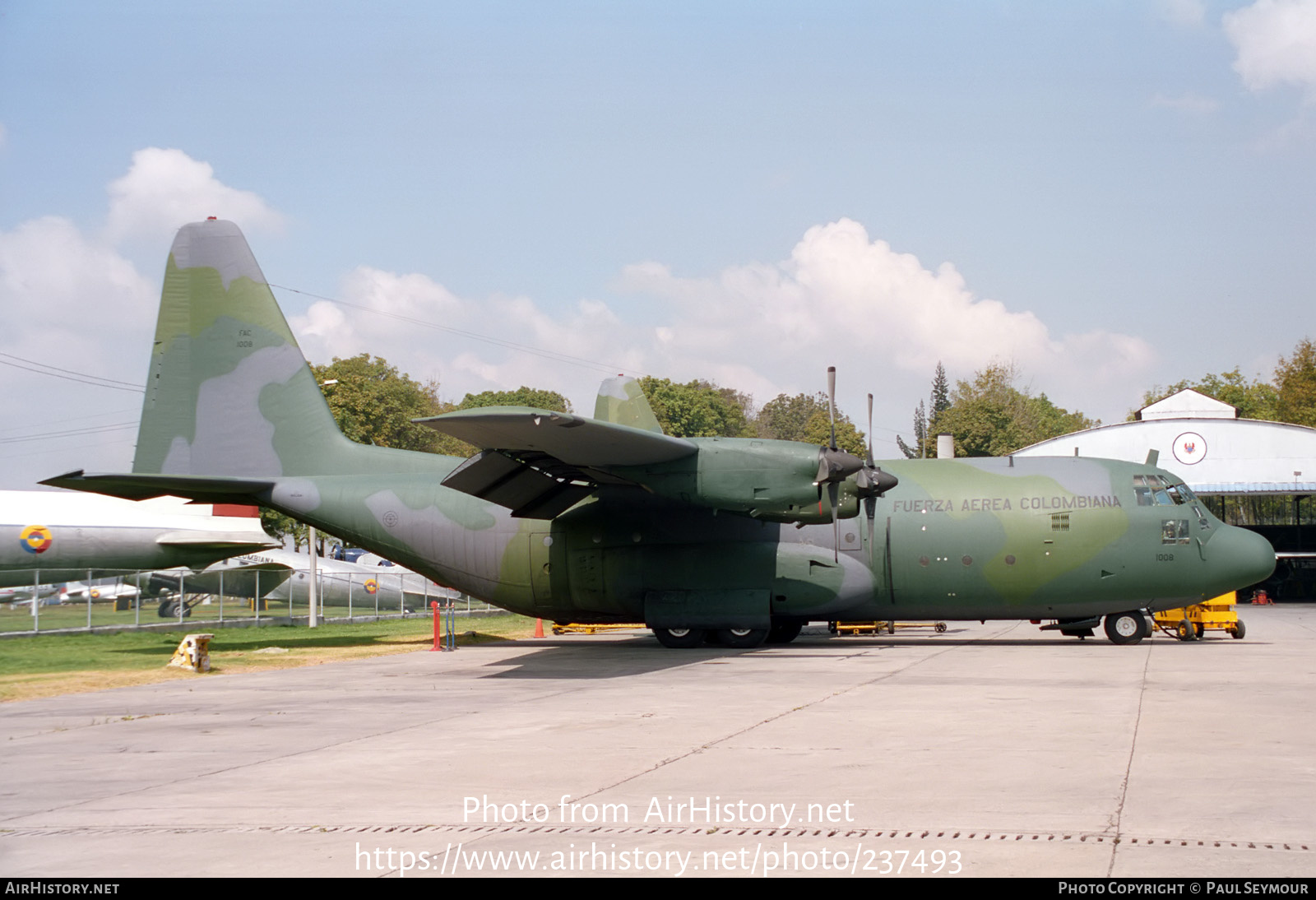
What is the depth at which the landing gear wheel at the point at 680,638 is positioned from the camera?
23922mm

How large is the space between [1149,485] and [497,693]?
14.8m

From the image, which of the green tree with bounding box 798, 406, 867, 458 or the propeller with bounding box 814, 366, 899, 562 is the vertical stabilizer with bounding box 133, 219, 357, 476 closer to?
the propeller with bounding box 814, 366, 899, 562

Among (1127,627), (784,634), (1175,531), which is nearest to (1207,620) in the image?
(1127,627)

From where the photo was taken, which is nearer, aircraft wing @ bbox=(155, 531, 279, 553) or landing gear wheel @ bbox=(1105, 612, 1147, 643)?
landing gear wheel @ bbox=(1105, 612, 1147, 643)

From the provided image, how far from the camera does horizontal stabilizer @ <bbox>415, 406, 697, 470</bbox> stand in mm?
17234

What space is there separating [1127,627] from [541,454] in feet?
43.4

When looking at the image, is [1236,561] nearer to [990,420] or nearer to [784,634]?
[784,634]

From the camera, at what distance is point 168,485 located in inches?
902

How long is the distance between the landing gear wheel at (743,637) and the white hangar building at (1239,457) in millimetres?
35590

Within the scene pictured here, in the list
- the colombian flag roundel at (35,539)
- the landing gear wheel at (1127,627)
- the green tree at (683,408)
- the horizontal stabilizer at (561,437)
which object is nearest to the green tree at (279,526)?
the colombian flag roundel at (35,539)

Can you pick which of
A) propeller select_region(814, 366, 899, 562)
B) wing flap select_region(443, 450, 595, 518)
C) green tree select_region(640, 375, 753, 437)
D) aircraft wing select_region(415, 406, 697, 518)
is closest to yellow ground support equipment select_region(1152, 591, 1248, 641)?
propeller select_region(814, 366, 899, 562)

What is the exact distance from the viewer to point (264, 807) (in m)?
8.25

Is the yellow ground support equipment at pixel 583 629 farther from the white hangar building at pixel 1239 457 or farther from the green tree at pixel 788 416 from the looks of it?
the green tree at pixel 788 416

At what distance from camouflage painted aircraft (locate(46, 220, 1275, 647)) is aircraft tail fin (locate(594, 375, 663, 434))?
312 inches
